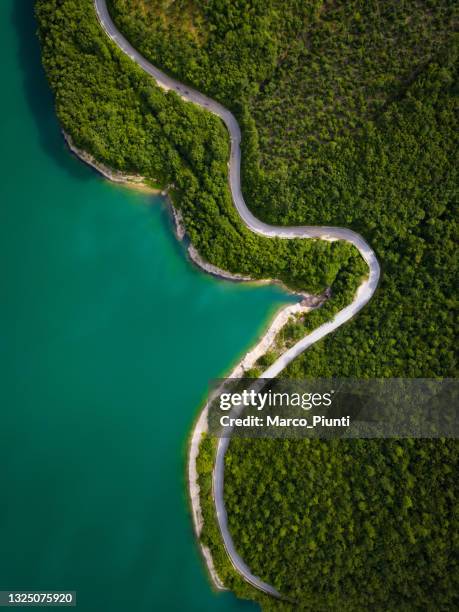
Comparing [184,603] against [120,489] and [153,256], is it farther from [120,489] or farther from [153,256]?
[153,256]

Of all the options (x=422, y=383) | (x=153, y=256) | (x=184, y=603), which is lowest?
(x=184, y=603)

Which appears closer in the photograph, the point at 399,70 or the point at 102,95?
the point at 399,70

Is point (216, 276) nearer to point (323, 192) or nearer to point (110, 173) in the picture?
point (323, 192)

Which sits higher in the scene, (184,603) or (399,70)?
(399,70)

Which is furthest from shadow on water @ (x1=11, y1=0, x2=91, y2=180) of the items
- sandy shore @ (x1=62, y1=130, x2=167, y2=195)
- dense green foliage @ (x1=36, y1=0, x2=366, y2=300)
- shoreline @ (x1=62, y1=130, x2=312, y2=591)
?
dense green foliage @ (x1=36, y1=0, x2=366, y2=300)

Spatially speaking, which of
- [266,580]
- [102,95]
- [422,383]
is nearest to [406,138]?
[422,383]

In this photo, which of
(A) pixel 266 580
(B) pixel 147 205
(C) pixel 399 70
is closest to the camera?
(C) pixel 399 70

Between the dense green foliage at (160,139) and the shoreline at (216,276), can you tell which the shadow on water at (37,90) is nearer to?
the shoreline at (216,276)
